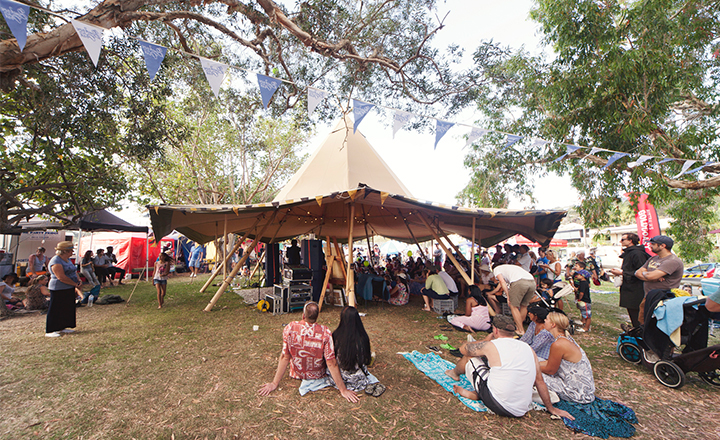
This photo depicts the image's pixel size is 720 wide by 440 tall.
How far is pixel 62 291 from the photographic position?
4.97 m

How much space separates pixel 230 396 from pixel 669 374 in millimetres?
4988

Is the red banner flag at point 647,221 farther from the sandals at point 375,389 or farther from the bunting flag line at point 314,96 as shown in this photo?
the sandals at point 375,389

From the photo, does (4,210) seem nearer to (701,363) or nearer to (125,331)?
(125,331)

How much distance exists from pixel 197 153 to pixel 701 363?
664 inches

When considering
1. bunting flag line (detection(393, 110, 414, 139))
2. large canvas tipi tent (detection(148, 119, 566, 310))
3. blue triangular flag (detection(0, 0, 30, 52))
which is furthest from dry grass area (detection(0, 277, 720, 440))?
bunting flag line (detection(393, 110, 414, 139))

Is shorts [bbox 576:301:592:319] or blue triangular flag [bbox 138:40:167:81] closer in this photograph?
blue triangular flag [bbox 138:40:167:81]

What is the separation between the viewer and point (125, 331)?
5496 millimetres

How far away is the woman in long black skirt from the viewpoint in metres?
4.75

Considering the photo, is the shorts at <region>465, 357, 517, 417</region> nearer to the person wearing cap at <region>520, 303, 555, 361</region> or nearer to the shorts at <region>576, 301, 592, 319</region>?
the person wearing cap at <region>520, 303, 555, 361</region>

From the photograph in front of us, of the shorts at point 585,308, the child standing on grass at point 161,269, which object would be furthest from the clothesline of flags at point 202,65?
the child standing on grass at point 161,269

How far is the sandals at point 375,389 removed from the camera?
320 cm

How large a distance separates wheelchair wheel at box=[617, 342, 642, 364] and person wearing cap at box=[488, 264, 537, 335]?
1357mm

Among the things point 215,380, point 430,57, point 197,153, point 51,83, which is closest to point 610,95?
point 430,57

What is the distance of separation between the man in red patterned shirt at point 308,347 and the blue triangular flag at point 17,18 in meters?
3.86
